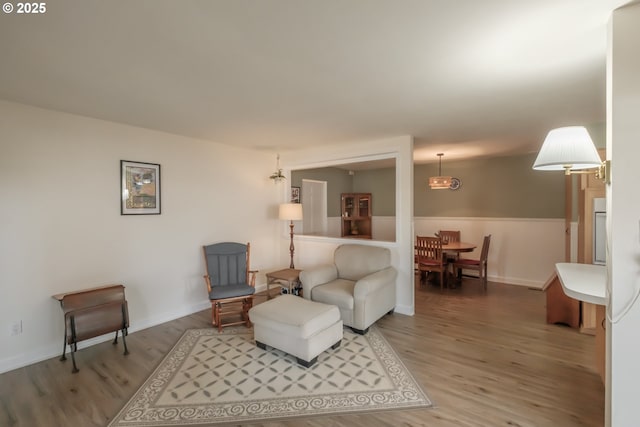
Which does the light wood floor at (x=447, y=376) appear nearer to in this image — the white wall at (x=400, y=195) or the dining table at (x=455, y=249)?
the white wall at (x=400, y=195)

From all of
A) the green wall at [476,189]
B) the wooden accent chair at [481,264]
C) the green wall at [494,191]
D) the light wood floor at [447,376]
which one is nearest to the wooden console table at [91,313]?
the light wood floor at [447,376]

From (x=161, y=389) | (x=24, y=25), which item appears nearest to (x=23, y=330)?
(x=161, y=389)

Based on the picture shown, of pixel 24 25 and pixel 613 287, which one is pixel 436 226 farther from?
pixel 24 25

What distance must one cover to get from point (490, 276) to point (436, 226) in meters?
1.41

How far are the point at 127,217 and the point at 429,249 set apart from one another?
4490mm

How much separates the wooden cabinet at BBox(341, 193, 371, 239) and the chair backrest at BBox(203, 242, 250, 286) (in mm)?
3775

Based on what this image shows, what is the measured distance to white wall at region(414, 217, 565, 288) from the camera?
5.07m

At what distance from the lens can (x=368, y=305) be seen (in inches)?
128

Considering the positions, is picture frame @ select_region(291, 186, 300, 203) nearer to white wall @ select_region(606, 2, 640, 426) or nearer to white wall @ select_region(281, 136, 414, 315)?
white wall @ select_region(281, 136, 414, 315)

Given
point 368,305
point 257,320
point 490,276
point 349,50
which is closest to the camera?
point 349,50

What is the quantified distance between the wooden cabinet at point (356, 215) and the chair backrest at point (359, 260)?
3.33 m

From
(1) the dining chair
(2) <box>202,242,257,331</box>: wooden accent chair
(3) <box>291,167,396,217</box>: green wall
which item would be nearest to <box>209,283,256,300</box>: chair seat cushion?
(2) <box>202,242,257,331</box>: wooden accent chair

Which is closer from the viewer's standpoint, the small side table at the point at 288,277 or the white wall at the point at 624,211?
the white wall at the point at 624,211

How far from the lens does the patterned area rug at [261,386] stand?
80.4 inches
